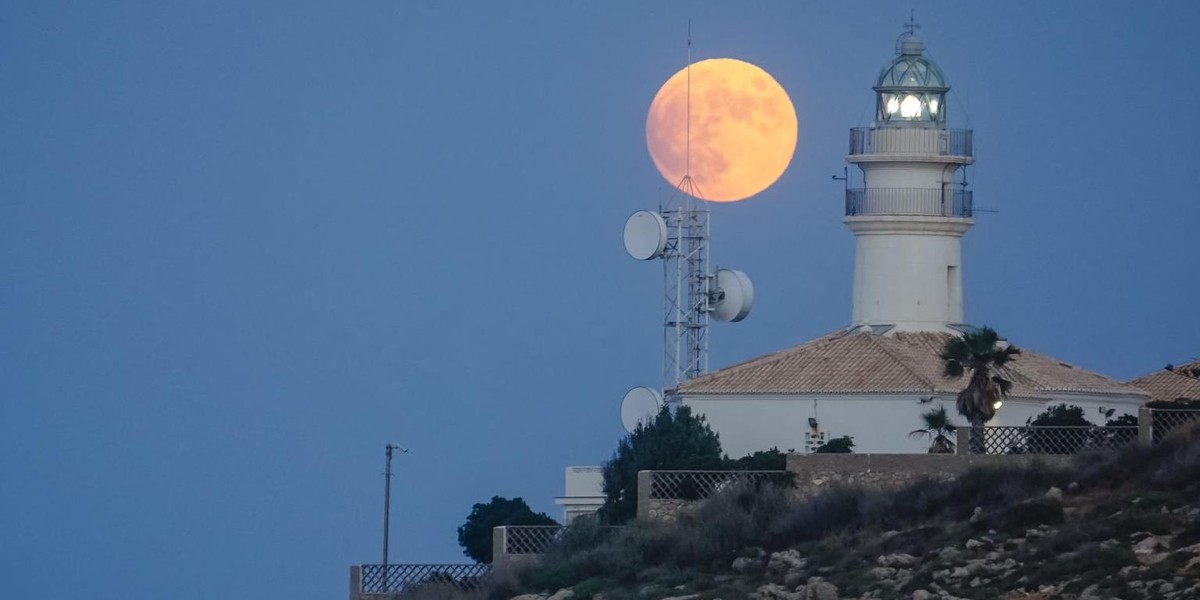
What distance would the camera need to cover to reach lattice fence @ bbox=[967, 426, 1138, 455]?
41.0m

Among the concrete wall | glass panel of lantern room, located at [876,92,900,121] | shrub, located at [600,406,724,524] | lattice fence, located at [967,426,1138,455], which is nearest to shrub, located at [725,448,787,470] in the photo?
shrub, located at [600,406,724,524]

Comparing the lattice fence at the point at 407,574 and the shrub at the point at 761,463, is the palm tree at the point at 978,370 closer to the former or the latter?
the shrub at the point at 761,463

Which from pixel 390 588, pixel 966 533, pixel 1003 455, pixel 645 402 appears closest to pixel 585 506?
pixel 645 402

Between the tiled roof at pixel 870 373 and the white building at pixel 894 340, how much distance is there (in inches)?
1.4

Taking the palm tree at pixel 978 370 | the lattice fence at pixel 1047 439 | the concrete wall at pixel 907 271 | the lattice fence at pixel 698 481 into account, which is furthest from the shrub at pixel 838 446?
the lattice fence at pixel 698 481

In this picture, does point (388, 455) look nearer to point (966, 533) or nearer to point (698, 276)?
point (698, 276)

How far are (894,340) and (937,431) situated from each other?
5.29 m

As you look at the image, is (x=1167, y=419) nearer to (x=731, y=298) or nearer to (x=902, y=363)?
(x=902, y=363)

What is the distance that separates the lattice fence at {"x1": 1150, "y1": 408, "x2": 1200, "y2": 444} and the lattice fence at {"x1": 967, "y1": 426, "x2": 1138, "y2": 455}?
300 mm

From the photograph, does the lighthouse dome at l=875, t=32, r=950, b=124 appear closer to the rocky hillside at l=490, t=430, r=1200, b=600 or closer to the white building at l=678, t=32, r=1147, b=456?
the white building at l=678, t=32, r=1147, b=456

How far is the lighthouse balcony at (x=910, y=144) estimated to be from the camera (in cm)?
5706

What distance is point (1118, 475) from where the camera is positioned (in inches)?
1423

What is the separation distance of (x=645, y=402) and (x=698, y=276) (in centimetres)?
358

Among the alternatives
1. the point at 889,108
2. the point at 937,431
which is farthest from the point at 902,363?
the point at 889,108
